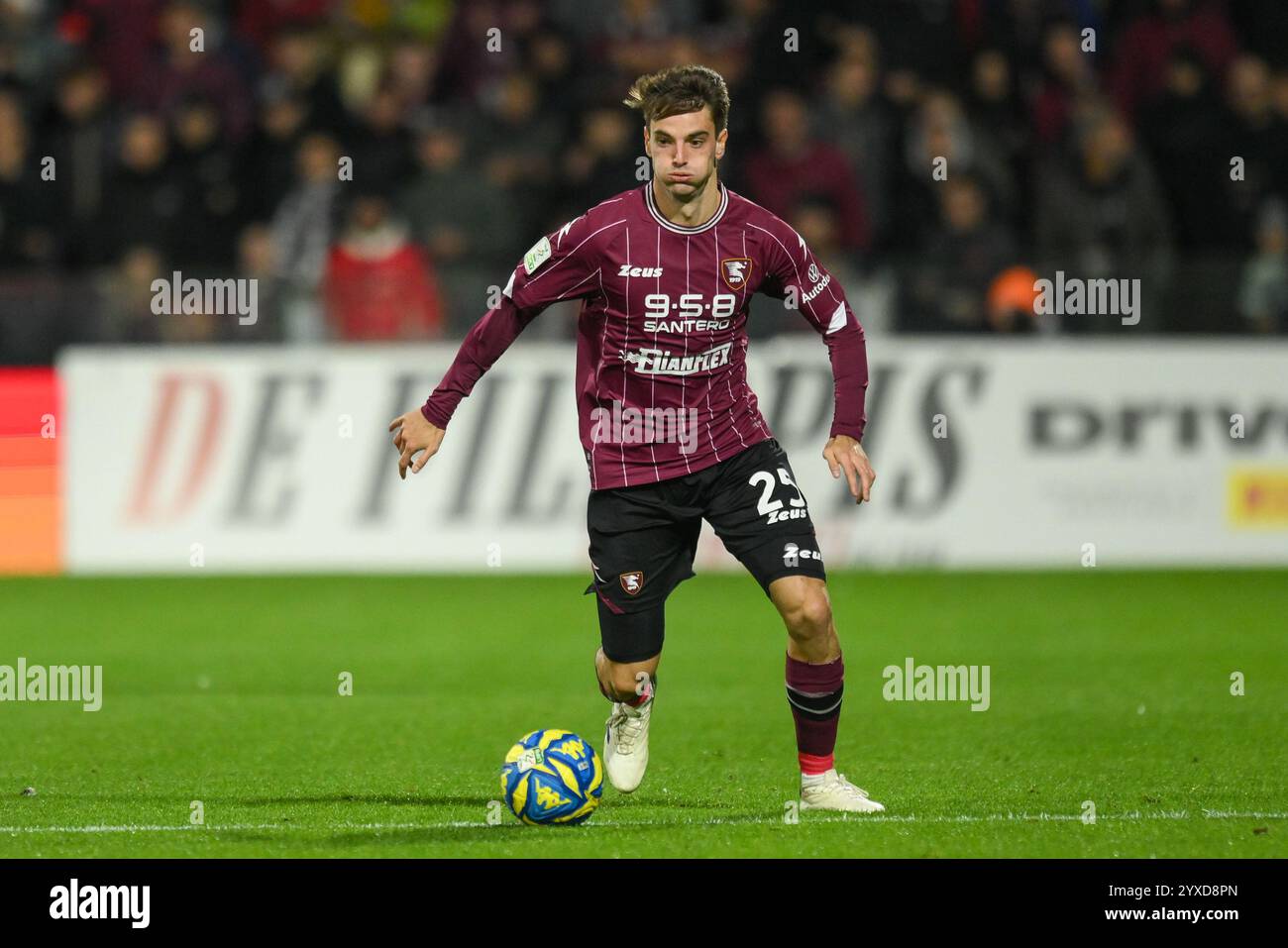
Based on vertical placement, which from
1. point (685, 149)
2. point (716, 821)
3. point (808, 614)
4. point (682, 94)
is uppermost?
point (682, 94)

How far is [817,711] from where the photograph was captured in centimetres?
683

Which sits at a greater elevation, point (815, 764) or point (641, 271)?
point (641, 271)

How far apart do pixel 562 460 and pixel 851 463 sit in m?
7.63

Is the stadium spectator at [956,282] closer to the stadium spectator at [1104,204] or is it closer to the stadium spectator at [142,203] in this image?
the stadium spectator at [1104,204]

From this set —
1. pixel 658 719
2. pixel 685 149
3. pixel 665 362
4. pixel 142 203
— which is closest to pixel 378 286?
pixel 142 203

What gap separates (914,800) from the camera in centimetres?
692

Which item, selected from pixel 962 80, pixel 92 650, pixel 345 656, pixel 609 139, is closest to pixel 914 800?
pixel 345 656

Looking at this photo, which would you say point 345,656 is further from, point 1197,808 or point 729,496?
point 1197,808

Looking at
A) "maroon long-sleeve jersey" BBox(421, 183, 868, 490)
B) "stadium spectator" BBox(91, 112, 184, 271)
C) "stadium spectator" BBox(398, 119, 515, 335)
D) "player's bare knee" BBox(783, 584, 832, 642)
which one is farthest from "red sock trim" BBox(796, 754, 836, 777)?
"stadium spectator" BBox(91, 112, 184, 271)

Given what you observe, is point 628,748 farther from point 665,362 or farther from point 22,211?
point 22,211

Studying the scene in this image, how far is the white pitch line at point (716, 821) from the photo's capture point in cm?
645

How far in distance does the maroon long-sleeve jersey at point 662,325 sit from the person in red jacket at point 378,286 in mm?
7607

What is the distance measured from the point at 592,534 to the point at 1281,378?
28.0 feet

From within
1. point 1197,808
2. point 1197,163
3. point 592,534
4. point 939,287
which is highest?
point 1197,163
